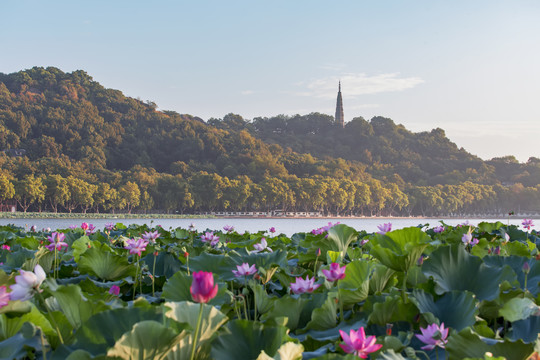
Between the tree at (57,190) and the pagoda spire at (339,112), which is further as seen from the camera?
the pagoda spire at (339,112)

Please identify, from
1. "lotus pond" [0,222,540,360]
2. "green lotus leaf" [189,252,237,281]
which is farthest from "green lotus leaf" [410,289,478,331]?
"green lotus leaf" [189,252,237,281]

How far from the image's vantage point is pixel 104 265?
9.44 ft

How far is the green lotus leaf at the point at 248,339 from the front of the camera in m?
1.35

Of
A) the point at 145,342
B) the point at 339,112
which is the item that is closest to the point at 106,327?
the point at 145,342

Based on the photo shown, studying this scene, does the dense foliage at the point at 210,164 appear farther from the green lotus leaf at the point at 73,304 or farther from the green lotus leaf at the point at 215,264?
the green lotus leaf at the point at 73,304

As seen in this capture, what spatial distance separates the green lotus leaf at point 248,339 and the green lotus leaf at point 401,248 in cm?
80

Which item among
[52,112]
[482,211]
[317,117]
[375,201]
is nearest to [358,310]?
[375,201]

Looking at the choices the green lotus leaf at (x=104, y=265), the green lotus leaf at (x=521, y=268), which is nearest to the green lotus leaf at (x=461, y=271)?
the green lotus leaf at (x=521, y=268)

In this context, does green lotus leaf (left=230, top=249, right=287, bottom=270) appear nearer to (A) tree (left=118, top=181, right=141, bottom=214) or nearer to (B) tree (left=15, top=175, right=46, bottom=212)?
(B) tree (left=15, top=175, right=46, bottom=212)

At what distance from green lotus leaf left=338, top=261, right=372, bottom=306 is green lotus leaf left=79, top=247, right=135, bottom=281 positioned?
1.29m

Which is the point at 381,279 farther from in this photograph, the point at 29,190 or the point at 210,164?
the point at 210,164

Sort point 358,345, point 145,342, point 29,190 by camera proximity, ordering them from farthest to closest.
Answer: point 29,190 < point 358,345 < point 145,342

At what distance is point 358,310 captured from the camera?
216 cm

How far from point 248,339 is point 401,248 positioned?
3.88 ft
